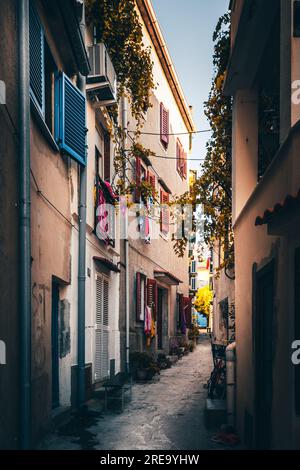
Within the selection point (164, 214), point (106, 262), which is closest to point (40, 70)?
point (106, 262)

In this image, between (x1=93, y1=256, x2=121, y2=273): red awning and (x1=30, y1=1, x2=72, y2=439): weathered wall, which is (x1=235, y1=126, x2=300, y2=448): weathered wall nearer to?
(x1=30, y1=1, x2=72, y2=439): weathered wall

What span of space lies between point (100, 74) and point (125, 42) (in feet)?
5.59

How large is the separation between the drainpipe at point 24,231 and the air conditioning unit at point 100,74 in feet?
14.7

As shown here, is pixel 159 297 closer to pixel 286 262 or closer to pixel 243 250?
pixel 243 250

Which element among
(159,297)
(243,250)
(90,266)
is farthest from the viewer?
(159,297)

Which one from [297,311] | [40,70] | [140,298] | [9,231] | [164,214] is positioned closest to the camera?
[297,311]

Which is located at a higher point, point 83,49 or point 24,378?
point 83,49

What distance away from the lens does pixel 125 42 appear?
12.4 meters

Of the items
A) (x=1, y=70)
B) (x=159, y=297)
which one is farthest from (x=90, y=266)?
(x=159, y=297)

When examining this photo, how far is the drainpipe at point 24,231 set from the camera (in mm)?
6293

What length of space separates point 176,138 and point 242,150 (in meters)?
15.0

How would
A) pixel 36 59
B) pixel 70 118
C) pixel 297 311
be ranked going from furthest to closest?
pixel 70 118 < pixel 36 59 < pixel 297 311

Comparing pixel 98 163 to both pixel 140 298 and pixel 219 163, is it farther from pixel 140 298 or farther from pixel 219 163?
pixel 140 298

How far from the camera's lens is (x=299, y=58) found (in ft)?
18.0
